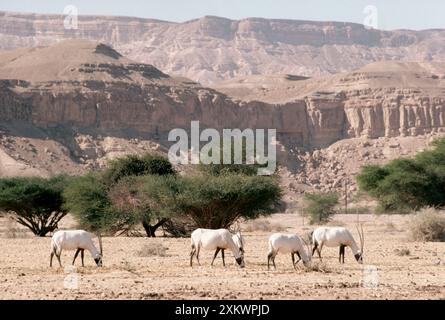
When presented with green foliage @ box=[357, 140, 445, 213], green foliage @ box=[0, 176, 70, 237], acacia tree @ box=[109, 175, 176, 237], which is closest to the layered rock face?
green foliage @ box=[357, 140, 445, 213]

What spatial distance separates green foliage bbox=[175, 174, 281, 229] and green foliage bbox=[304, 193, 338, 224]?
24061 mm

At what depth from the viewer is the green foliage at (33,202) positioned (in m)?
45.2

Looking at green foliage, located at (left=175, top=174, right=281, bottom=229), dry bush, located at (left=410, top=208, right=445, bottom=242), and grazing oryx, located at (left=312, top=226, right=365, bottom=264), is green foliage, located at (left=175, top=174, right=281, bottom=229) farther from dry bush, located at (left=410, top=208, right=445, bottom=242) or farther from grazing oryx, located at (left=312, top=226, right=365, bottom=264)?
Result: grazing oryx, located at (left=312, top=226, right=365, bottom=264)

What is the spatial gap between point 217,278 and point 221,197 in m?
18.3

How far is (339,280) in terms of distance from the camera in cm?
1995

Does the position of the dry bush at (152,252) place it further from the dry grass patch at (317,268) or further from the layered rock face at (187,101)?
the layered rock face at (187,101)

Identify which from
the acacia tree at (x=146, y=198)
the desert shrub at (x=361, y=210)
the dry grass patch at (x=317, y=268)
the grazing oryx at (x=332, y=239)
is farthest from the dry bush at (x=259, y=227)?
the dry grass patch at (x=317, y=268)

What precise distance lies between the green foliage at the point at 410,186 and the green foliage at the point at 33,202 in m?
16.6

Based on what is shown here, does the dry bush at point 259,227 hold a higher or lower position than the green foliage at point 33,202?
lower
